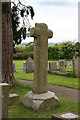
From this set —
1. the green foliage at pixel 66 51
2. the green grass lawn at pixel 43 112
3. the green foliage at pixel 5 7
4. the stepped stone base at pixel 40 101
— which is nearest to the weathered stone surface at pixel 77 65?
the green foliage at pixel 66 51

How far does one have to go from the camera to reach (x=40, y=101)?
5062 mm

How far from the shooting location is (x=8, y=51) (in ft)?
25.3

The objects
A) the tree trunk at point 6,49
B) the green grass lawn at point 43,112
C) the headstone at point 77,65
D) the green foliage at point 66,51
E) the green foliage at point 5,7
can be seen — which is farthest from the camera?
the green foliage at point 66,51

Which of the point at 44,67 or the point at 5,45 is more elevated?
the point at 5,45

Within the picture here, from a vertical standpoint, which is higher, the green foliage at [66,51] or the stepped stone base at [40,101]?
the green foliage at [66,51]

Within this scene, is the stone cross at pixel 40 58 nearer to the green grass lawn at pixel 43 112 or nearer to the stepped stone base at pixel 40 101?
the stepped stone base at pixel 40 101

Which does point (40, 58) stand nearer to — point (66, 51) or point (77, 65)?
point (77, 65)

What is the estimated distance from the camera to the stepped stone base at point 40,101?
16.5ft

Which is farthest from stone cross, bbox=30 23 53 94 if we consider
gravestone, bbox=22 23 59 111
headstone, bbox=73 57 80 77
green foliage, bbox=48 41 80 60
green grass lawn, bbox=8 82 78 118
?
green foliage, bbox=48 41 80 60

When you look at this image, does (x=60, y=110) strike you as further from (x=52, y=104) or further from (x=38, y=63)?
(x=38, y=63)

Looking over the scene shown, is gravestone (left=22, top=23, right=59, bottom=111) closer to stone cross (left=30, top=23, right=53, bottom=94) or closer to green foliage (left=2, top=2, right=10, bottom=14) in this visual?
stone cross (left=30, top=23, right=53, bottom=94)

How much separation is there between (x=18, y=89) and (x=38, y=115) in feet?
9.70

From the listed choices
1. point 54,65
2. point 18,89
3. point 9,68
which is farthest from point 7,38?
point 54,65

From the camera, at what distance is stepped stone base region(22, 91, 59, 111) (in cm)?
503
